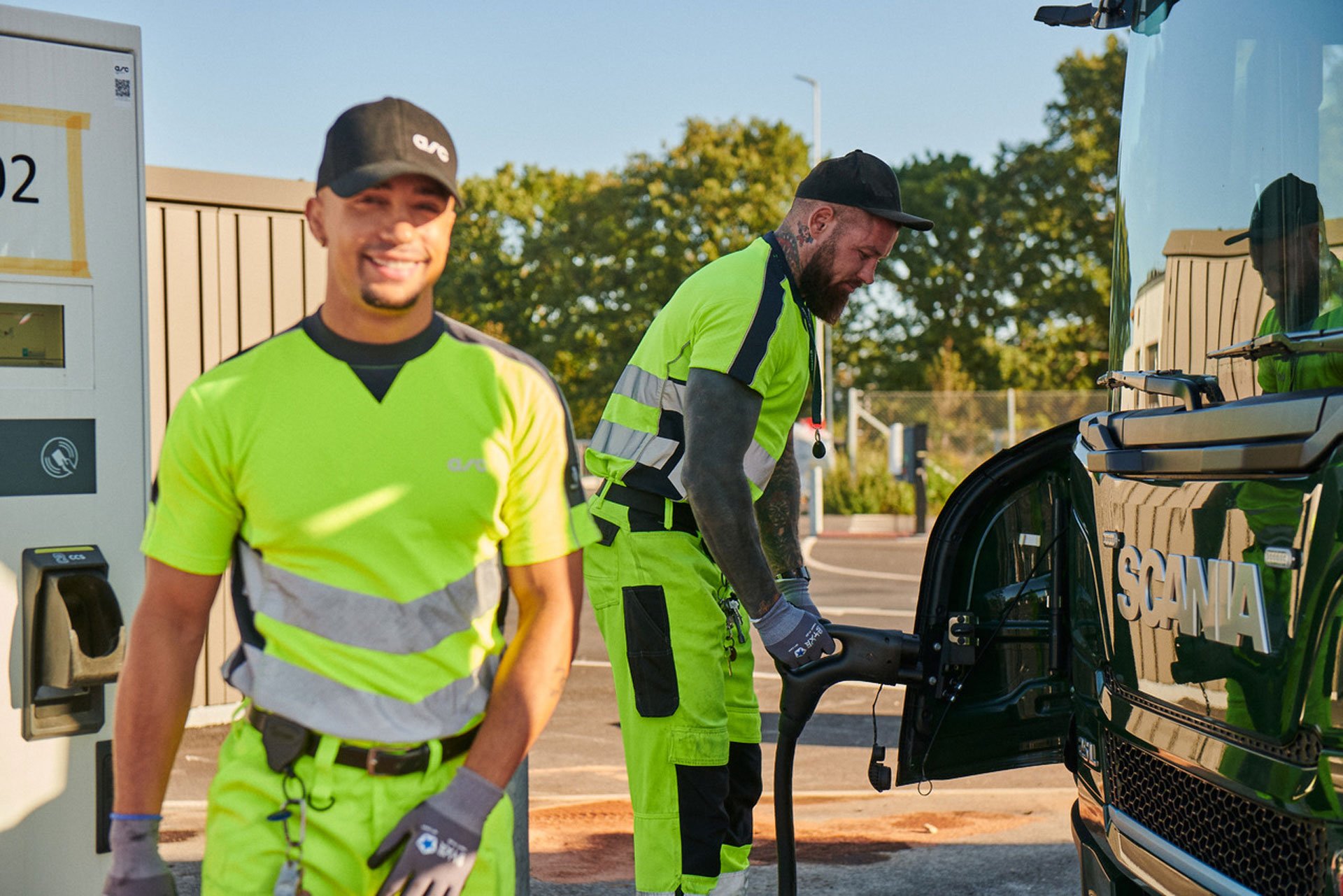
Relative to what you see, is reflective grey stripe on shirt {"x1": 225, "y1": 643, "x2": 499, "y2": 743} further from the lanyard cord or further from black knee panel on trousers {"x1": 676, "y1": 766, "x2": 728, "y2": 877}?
the lanyard cord

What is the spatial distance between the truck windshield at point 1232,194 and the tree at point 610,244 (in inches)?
1285

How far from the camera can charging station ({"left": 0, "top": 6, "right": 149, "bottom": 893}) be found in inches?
130

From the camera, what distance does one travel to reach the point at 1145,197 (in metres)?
3.12

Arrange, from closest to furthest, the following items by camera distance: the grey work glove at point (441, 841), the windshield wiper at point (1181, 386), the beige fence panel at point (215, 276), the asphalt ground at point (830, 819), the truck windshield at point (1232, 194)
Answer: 1. the grey work glove at point (441, 841)
2. the truck windshield at point (1232, 194)
3. the windshield wiper at point (1181, 386)
4. the asphalt ground at point (830, 819)
5. the beige fence panel at point (215, 276)

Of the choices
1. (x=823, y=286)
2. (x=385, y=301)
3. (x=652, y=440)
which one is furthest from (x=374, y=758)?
(x=823, y=286)

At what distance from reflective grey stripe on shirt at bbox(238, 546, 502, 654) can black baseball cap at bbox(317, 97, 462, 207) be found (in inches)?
23.6

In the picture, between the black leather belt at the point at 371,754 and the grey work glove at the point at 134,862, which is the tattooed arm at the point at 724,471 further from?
the grey work glove at the point at 134,862

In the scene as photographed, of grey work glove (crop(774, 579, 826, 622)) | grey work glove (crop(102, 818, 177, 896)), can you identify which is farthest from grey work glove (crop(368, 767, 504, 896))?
grey work glove (crop(774, 579, 826, 622))

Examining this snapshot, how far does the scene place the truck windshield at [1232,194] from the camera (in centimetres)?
247

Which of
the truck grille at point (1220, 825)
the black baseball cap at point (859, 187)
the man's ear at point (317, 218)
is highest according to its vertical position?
the black baseball cap at point (859, 187)

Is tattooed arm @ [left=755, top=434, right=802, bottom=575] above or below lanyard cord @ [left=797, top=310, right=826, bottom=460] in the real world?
below

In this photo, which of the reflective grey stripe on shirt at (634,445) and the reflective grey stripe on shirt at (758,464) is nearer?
the reflective grey stripe on shirt at (634,445)

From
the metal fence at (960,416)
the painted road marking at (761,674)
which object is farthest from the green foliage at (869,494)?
the painted road marking at (761,674)

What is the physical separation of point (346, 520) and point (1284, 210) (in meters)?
1.82
